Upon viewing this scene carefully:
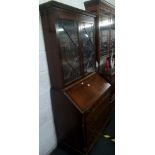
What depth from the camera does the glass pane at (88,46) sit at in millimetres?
1885

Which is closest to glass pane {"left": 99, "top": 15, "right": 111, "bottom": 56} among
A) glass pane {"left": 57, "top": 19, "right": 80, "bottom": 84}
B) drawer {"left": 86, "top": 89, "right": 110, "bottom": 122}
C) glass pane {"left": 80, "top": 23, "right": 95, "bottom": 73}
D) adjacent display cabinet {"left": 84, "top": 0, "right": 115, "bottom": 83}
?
adjacent display cabinet {"left": 84, "top": 0, "right": 115, "bottom": 83}

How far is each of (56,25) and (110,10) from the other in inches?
61.2

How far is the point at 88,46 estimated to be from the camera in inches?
80.2

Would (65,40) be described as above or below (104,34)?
Result: below

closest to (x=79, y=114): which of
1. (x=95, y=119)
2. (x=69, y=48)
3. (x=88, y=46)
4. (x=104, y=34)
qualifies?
(x=95, y=119)

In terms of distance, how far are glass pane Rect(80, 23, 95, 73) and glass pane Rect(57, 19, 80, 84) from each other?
0.58 ft

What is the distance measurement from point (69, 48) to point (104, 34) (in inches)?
42.5

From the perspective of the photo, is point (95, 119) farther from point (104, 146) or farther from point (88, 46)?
point (88, 46)

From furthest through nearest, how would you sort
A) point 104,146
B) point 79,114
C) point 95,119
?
point 104,146 < point 95,119 < point 79,114

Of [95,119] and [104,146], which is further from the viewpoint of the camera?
[104,146]
